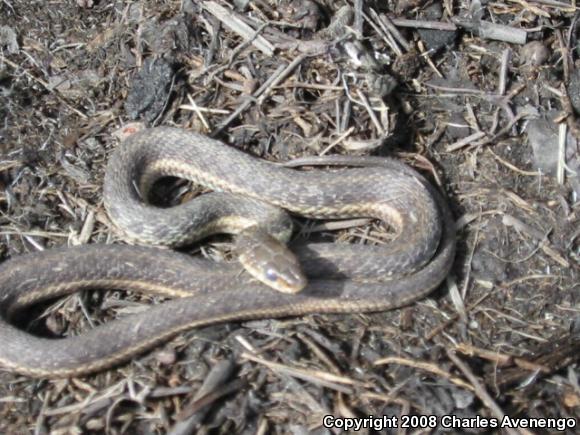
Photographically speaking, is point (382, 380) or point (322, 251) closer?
point (382, 380)

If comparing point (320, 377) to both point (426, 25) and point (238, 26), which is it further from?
point (426, 25)

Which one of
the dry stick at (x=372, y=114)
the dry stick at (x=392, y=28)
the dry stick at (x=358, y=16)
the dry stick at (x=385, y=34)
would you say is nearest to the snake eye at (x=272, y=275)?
the dry stick at (x=372, y=114)

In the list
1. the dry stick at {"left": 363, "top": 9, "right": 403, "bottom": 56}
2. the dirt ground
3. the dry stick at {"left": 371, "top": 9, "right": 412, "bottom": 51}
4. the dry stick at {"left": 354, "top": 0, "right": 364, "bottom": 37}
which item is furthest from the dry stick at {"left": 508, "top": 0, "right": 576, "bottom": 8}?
the dry stick at {"left": 354, "top": 0, "right": 364, "bottom": 37}

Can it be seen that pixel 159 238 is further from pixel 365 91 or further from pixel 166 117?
pixel 365 91

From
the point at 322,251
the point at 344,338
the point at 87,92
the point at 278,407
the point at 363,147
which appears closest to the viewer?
the point at 278,407

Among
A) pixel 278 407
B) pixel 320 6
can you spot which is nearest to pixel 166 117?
pixel 320 6

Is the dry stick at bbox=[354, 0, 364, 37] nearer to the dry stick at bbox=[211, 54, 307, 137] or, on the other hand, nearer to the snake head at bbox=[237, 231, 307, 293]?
the dry stick at bbox=[211, 54, 307, 137]

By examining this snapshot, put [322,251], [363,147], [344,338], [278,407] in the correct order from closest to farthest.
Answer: [278,407] → [344,338] → [322,251] → [363,147]
